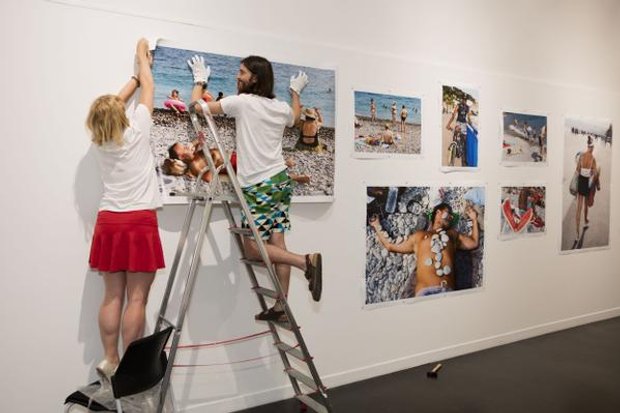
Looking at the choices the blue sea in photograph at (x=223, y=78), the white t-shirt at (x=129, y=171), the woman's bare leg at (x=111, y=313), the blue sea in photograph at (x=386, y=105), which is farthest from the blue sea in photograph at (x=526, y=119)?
the woman's bare leg at (x=111, y=313)

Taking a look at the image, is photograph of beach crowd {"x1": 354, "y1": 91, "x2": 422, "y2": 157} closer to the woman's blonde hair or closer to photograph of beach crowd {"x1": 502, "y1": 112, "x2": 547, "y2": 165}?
photograph of beach crowd {"x1": 502, "y1": 112, "x2": 547, "y2": 165}

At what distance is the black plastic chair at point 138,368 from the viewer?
203 centimetres

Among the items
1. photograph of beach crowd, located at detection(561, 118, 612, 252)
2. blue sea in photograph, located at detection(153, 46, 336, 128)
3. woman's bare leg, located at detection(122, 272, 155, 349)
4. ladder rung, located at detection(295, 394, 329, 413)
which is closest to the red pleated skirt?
woman's bare leg, located at detection(122, 272, 155, 349)

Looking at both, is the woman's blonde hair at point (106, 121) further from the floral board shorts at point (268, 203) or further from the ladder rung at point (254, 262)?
the ladder rung at point (254, 262)

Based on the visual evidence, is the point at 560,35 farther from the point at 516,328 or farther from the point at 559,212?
the point at 516,328

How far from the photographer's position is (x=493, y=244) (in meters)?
4.33

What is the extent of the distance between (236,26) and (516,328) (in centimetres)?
361

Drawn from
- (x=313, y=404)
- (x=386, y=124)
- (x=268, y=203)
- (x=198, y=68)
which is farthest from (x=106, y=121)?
(x=386, y=124)

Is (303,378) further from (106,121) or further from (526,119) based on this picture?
(526,119)

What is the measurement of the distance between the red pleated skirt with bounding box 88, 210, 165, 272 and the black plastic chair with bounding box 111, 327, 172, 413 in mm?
462

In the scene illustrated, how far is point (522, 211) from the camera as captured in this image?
4.52 m

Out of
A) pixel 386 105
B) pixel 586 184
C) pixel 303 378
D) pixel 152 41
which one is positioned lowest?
pixel 303 378

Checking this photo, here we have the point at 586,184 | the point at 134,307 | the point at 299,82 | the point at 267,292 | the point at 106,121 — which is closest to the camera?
the point at 106,121

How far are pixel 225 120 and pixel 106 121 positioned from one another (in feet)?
2.67
